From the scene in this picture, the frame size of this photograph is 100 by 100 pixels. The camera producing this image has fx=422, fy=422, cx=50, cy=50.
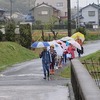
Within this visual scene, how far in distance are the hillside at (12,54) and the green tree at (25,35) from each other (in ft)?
12.4

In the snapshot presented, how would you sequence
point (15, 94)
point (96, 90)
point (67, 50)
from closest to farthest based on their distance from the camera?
1. point (96, 90)
2. point (15, 94)
3. point (67, 50)

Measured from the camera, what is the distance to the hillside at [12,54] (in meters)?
29.2

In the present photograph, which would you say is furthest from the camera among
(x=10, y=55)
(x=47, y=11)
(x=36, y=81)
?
(x=47, y=11)

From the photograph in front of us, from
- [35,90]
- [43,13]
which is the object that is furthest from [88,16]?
[35,90]

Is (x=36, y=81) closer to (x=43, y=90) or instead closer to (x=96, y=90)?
(x=43, y=90)

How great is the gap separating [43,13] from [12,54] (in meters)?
74.1

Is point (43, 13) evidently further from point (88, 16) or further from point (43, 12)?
point (88, 16)

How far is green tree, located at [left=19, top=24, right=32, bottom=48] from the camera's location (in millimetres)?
38812

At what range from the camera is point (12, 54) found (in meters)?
31.8

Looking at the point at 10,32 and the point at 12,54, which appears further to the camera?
the point at 10,32

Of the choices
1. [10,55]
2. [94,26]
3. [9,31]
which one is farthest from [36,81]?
[94,26]

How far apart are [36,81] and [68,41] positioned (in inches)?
266

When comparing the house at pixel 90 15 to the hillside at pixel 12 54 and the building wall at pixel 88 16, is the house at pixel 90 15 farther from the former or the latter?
the hillside at pixel 12 54

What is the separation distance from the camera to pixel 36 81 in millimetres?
16344
